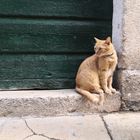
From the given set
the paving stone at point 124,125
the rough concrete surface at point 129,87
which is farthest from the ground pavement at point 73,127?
the rough concrete surface at point 129,87

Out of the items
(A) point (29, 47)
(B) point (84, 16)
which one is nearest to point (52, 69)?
(A) point (29, 47)

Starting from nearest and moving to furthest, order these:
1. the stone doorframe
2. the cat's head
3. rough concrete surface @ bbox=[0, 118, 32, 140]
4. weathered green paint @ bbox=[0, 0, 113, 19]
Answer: rough concrete surface @ bbox=[0, 118, 32, 140]
the cat's head
the stone doorframe
weathered green paint @ bbox=[0, 0, 113, 19]

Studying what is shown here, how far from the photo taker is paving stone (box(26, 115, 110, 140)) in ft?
10.3

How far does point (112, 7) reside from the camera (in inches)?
146

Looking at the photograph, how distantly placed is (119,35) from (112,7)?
32cm

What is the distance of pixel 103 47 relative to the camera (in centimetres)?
332

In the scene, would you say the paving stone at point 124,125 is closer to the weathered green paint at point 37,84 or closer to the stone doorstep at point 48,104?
the stone doorstep at point 48,104

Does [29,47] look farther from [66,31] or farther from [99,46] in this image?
[99,46]

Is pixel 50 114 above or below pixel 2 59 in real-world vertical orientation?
below

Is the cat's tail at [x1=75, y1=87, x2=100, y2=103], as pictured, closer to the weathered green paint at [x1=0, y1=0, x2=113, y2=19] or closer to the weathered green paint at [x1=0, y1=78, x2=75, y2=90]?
the weathered green paint at [x1=0, y1=78, x2=75, y2=90]

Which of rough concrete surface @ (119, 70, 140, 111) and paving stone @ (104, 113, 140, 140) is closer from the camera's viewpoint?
paving stone @ (104, 113, 140, 140)

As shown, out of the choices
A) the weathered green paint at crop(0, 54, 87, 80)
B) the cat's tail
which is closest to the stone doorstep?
the cat's tail

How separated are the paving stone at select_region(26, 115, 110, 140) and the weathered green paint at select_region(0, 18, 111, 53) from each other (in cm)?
59

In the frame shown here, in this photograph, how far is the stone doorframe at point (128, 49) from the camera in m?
3.44
